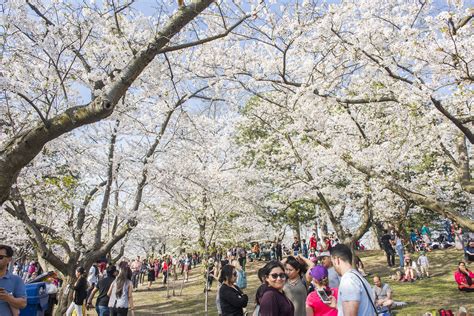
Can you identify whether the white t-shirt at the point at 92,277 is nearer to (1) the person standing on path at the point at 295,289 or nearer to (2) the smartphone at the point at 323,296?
(1) the person standing on path at the point at 295,289

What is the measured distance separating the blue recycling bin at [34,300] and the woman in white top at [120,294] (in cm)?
122

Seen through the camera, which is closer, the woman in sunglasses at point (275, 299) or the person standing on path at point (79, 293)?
the woman in sunglasses at point (275, 299)

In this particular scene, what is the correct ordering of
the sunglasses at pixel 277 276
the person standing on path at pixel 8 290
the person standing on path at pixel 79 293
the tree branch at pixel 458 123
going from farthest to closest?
the person standing on path at pixel 79 293 → the tree branch at pixel 458 123 → the sunglasses at pixel 277 276 → the person standing on path at pixel 8 290

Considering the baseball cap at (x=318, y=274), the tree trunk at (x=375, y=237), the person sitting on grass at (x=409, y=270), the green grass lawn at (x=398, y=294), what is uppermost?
the tree trunk at (x=375, y=237)

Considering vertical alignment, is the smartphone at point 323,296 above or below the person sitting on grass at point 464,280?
above

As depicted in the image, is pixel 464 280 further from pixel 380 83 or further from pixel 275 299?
pixel 275 299

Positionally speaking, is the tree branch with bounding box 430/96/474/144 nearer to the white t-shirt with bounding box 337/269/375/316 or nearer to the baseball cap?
the baseball cap

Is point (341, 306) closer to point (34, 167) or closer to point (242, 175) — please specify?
point (34, 167)

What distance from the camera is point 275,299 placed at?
10.4 ft

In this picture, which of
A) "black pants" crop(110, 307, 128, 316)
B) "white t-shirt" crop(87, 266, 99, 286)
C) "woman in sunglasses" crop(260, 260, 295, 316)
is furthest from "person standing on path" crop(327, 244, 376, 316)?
"white t-shirt" crop(87, 266, 99, 286)

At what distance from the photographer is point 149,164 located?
9.41 meters

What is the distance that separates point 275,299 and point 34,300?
493 cm

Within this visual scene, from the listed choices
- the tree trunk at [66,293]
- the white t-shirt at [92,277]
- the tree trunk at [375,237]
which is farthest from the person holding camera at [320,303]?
the tree trunk at [375,237]

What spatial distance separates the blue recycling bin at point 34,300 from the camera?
599 cm
